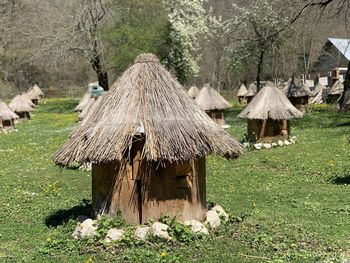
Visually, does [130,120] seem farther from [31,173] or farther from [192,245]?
[31,173]

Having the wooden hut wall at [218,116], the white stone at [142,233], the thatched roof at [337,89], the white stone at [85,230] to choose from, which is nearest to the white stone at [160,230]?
the white stone at [142,233]

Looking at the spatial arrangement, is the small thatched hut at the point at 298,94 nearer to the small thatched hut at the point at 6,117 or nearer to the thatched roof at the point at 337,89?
the thatched roof at the point at 337,89

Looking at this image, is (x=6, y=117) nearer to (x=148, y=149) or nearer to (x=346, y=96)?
(x=346, y=96)

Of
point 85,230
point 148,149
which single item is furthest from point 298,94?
point 85,230

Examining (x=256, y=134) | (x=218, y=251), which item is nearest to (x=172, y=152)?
(x=218, y=251)

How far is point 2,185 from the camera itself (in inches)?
627

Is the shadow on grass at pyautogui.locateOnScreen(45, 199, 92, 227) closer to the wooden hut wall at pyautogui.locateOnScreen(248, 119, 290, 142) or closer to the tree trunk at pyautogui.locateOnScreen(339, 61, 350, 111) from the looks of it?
the wooden hut wall at pyautogui.locateOnScreen(248, 119, 290, 142)

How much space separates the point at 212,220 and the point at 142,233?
1460 mm

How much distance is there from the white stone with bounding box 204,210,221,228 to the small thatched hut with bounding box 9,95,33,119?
32962mm

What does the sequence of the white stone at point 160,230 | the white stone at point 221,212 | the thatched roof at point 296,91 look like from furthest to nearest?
the thatched roof at point 296,91
the white stone at point 221,212
the white stone at point 160,230

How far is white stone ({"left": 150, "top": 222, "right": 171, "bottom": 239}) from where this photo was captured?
357 inches

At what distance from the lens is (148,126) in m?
9.52

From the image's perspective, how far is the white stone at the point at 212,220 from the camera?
9.84 meters

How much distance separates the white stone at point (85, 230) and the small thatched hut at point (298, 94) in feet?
84.9
